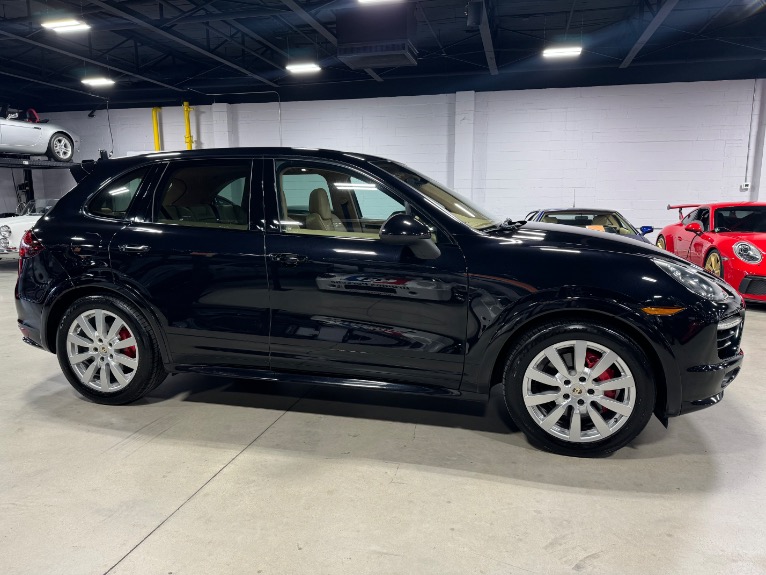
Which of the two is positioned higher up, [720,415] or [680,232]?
[680,232]

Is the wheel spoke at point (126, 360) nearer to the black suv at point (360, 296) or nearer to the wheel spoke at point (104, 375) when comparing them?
the black suv at point (360, 296)

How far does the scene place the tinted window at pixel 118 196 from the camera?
307cm

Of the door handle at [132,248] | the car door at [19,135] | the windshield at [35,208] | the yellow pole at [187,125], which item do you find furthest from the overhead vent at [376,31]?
the car door at [19,135]

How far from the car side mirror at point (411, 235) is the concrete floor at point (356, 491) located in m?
0.99

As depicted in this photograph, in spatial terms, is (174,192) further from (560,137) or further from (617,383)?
(560,137)

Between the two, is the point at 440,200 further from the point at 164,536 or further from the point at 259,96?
the point at 259,96

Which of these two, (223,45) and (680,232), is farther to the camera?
(223,45)

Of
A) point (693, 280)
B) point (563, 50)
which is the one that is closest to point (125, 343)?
point (693, 280)

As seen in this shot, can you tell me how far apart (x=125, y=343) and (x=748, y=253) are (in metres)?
6.46

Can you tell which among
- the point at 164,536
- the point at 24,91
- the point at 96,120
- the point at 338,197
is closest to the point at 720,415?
the point at 338,197

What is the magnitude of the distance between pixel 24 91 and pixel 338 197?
1535 cm

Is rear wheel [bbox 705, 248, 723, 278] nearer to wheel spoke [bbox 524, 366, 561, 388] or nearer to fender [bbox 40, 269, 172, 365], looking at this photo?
wheel spoke [bbox 524, 366, 561, 388]

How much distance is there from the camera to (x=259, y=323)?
9.12 ft

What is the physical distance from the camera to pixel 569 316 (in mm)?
2451
